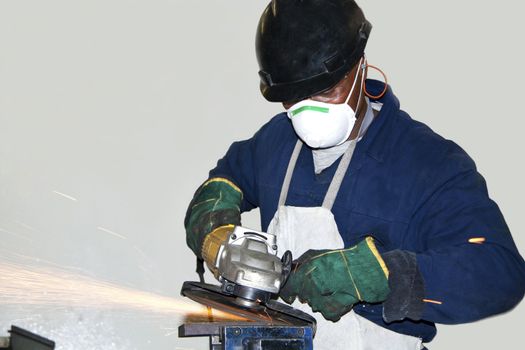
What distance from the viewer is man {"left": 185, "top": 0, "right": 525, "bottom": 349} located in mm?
2562

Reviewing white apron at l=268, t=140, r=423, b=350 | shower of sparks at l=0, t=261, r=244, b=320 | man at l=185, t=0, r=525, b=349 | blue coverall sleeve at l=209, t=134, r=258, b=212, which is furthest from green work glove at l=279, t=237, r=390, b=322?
shower of sparks at l=0, t=261, r=244, b=320

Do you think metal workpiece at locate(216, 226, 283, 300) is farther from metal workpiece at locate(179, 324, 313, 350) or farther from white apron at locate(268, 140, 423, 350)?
white apron at locate(268, 140, 423, 350)

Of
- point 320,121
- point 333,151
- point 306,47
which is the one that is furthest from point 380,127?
point 306,47

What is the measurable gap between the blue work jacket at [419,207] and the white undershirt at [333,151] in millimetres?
22

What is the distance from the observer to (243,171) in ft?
10.9

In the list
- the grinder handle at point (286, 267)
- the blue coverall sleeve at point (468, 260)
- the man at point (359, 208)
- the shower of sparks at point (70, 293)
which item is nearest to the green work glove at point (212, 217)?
the man at point (359, 208)

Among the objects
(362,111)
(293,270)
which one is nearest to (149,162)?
(362,111)

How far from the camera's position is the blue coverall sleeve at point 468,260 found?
2.56 meters

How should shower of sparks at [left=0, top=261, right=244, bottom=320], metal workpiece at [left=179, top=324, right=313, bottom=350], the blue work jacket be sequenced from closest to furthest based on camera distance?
metal workpiece at [left=179, top=324, right=313, bottom=350]
the blue work jacket
shower of sparks at [left=0, top=261, right=244, bottom=320]

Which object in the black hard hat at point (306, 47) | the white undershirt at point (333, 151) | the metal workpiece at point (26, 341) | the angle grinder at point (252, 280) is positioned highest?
the black hard hat at point (306, 47)

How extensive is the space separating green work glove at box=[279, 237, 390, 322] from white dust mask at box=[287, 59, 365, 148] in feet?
1.35

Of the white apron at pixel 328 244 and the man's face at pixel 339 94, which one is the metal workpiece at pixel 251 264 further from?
the man's face at pixel 339 94

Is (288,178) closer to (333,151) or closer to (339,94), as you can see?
(333,151)

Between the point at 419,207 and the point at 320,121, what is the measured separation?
1.42ft
